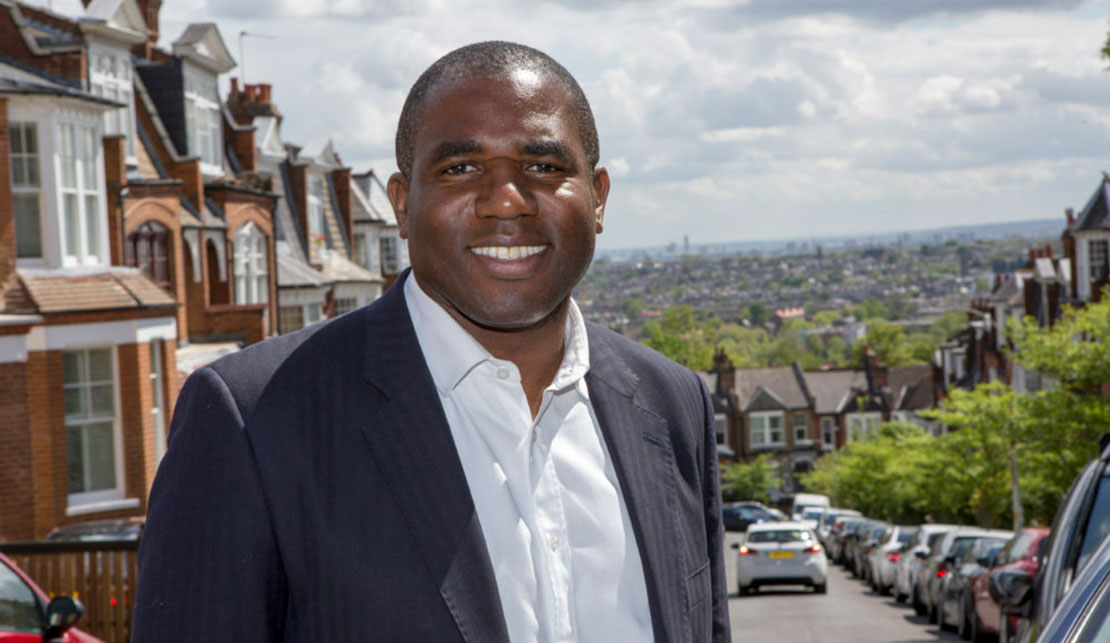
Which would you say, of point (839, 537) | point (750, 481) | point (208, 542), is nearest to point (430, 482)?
point (208, 542)

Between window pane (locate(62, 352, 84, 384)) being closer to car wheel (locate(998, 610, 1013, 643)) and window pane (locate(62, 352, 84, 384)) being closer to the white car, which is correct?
the white car

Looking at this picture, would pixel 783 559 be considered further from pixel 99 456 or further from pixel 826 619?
pixel 99 456

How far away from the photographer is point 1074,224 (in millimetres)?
46750

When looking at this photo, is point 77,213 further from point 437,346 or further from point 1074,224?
point 1074,224

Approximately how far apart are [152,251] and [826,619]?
12798 mm

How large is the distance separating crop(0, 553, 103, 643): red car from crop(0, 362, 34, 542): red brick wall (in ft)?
37.0

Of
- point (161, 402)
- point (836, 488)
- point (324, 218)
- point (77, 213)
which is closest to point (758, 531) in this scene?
point (161, 402)

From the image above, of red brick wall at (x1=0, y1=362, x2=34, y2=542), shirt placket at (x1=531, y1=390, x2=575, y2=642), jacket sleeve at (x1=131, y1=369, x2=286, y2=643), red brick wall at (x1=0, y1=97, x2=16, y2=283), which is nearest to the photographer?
jacket sleeve at (x1=131, y1=369, x2=286, y2=643)

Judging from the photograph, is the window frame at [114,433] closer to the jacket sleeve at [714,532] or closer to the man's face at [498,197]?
the jacket sleeve at [714,532]

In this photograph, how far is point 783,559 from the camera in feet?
88.8

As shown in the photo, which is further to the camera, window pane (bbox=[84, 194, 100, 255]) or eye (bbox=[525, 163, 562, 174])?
window pane (bbox=[84, 194, 100, 255])

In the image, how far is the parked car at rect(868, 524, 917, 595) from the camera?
27969mm

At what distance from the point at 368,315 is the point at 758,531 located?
25625 mm

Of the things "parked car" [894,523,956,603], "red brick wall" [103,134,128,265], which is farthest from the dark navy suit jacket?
"parked car" [894,523,956,603]
